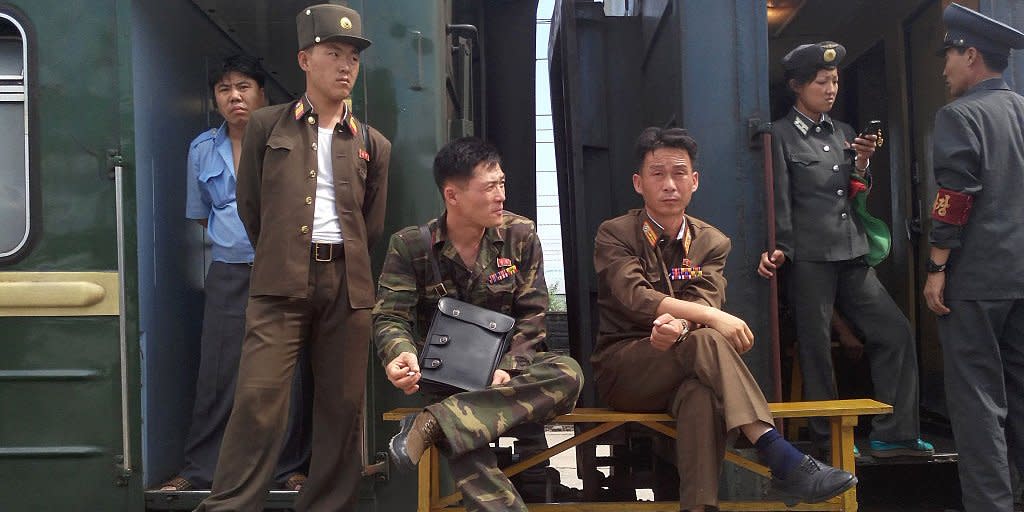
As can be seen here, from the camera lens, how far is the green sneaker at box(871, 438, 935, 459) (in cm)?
386

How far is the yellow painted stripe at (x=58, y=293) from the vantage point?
3373 millimetres

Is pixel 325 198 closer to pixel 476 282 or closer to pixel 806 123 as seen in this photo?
pixel 476 282

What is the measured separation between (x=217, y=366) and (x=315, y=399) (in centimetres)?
60

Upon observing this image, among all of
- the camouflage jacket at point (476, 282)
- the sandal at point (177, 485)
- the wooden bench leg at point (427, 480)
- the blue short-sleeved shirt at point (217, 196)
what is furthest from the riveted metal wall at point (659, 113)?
the sandal at point (177, 485)

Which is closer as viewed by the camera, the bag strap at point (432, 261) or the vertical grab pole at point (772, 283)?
the bag strap at point (432, 261)

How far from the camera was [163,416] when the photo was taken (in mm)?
3596

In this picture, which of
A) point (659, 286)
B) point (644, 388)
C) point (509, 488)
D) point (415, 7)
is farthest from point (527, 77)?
point (509, 488)

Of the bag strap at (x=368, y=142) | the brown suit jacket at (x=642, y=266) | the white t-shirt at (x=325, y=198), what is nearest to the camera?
the white t-shirt at (x=325, y=198)

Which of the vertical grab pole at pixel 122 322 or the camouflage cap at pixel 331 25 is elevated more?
the camouflage cap at pixel 331 25

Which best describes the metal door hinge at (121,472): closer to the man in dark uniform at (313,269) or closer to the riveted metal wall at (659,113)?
the man in dark uniform at (313,269)

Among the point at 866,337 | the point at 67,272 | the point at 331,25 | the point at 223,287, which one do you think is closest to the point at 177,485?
the point at 223,287

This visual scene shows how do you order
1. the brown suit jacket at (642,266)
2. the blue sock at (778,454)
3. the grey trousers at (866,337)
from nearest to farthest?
the blue sock at (778,454)
the brown suit jacket at (642,266)
the grey trousers at (866,337)

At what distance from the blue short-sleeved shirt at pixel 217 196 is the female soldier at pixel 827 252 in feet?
7.49

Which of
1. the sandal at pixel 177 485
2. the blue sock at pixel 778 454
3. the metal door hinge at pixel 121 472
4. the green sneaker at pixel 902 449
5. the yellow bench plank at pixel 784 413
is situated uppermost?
the yellow bench plank at pixel 784 413
